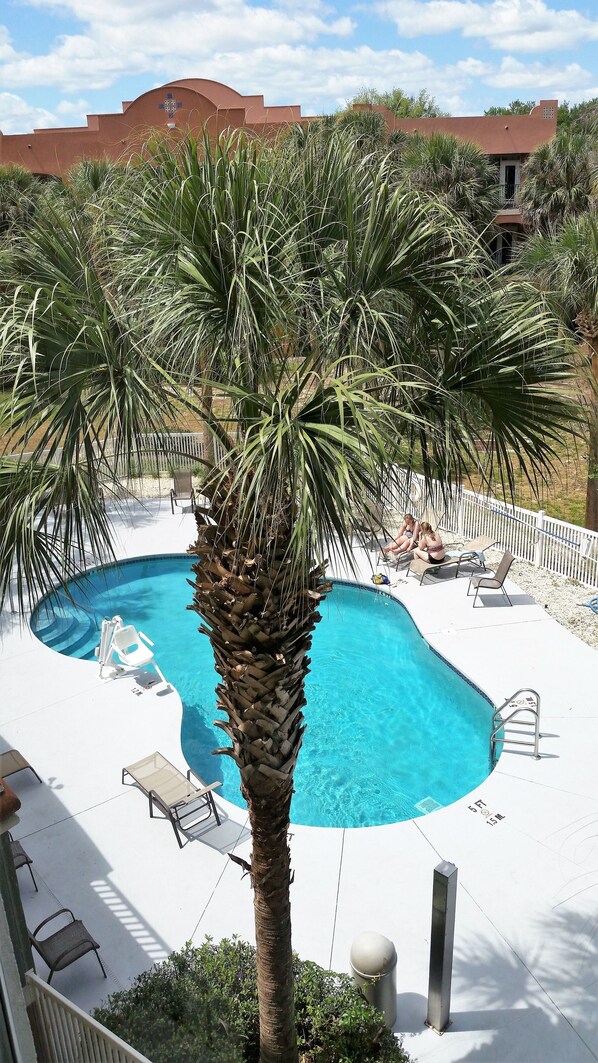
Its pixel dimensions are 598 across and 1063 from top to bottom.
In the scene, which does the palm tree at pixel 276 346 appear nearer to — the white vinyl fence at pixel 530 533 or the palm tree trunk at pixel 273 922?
the palm tree trunk at pixel 273 922

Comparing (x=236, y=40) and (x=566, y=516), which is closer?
(x=236, y=40)

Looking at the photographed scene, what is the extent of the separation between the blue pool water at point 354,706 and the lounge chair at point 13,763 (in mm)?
1344

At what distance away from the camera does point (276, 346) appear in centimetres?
393

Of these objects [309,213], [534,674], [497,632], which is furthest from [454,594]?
[309,213]

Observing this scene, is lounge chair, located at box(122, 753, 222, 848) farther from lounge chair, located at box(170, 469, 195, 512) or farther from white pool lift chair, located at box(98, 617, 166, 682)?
lounge chair, located at box(170, 469, 195, 512)

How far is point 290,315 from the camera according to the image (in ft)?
13.1

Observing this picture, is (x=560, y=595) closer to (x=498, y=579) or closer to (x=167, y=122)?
(x=498, y=579)

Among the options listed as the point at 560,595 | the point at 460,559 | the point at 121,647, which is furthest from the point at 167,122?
the point at 121,647

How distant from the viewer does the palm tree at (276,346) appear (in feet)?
12.2

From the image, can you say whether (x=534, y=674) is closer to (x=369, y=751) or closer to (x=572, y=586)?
(x=369, y=751)

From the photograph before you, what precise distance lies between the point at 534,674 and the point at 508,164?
34647 millimetres

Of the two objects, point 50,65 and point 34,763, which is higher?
point 50,65

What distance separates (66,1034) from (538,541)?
11105 millimetres

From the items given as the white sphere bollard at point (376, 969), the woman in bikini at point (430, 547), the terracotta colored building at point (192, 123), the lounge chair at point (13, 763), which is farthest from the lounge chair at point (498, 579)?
the terracotta colored building at point (192, 123)
